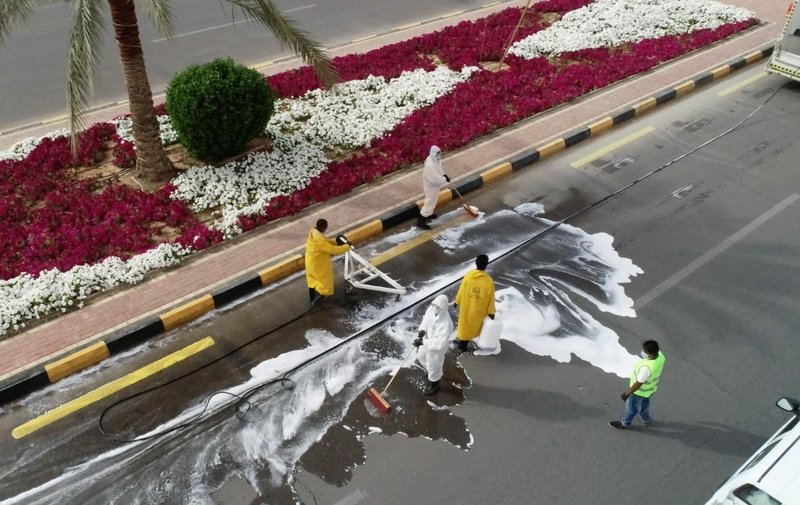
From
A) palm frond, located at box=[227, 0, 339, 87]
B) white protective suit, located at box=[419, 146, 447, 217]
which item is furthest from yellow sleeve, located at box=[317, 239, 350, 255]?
palm frond, located at box=[227, 0, 339, 87]

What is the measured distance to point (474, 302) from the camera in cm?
682

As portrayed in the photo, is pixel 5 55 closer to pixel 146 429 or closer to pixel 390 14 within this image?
pixel 390 14

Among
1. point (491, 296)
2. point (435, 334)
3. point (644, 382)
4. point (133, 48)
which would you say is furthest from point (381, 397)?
point (133, 48)

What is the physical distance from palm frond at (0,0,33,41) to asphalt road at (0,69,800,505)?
4.37 metres

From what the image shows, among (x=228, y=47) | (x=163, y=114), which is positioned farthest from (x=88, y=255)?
(x=228, y=47)

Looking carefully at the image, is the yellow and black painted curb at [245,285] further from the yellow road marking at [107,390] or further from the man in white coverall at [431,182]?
the yellow road marking at [107,390]

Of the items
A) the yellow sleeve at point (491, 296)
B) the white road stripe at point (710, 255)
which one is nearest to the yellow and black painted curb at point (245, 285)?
the yellow sleeve at point (491, 296)

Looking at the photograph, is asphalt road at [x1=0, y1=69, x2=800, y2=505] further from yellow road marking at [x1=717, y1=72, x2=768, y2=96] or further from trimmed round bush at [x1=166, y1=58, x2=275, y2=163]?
yellow road marking at [x1=717, y1=72, x2=768, y2=96]

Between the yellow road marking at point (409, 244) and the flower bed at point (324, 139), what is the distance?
1.49 meters

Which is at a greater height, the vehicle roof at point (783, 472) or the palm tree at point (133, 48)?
the palm tree at point (133, 48)

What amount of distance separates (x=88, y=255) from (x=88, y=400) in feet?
7.80

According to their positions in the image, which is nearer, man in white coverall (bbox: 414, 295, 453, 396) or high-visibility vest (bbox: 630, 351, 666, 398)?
high-visibility vest (bbox: 630, 351, 666, 398)

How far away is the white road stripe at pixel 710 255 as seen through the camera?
8.23m

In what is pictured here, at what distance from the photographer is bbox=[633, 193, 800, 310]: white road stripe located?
8.23 metres
